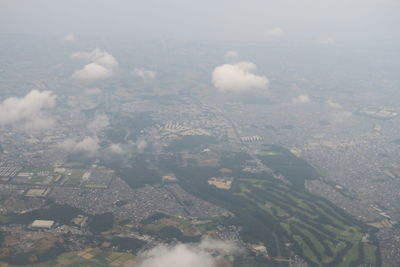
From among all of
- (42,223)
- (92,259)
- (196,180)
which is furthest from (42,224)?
(196,180)

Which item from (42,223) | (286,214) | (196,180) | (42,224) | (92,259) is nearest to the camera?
(92,259)

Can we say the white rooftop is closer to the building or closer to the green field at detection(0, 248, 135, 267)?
the building

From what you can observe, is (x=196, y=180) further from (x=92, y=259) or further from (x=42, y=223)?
(x=92, y=259)

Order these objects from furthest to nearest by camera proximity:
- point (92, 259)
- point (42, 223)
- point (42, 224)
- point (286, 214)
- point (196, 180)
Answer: point (196, 180) < point (286, 214) < point (42, 223) < point (42, 224) < point (92, 259)

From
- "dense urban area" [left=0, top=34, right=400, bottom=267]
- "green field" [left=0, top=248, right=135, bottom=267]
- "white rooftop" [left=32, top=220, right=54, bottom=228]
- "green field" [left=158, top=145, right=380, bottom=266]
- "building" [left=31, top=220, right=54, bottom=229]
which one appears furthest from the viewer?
"white rooftop" [left=32, top=220, right=54, bottom=228]

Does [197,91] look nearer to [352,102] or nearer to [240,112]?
[240,112]

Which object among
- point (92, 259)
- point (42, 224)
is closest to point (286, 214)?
point (92, 259)

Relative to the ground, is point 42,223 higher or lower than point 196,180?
higher

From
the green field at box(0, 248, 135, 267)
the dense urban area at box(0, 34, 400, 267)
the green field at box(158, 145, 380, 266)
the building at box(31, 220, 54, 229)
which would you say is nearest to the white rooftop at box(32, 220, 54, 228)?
the building at box(31, 220, 54, 229)

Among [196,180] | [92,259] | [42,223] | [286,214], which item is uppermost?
[42,223]

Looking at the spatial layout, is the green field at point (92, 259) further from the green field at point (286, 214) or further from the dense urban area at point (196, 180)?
the green field at point (286, 214)

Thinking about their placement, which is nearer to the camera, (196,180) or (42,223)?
(42,223)
